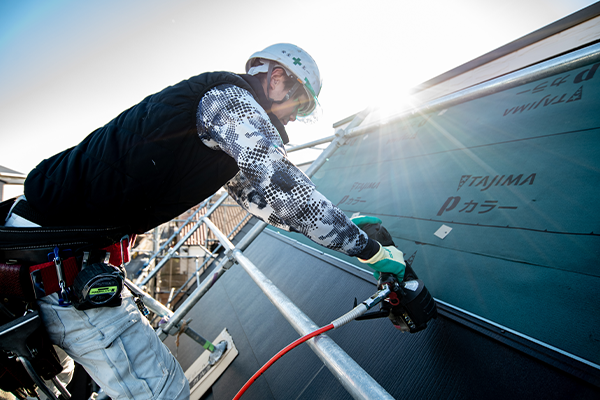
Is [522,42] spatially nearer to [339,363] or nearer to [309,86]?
[309,86]

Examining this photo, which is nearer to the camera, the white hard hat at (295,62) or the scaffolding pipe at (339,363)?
the scaffolding pipe at (339,363)

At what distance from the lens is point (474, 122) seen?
7.58ft

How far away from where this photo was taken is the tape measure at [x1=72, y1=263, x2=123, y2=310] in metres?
1.19

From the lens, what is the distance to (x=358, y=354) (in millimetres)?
1396

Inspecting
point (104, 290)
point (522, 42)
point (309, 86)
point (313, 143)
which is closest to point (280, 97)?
point (309, 86)

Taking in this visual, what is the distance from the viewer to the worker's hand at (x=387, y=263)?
1210 mm

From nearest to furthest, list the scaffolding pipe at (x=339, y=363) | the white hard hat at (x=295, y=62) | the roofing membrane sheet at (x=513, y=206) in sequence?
the scaffolding pipe at (x=339, y=363), the roofing membrane sheet at (x=513, y=206), the white hard hat at (x=295, y=62)

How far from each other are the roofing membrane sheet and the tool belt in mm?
1861

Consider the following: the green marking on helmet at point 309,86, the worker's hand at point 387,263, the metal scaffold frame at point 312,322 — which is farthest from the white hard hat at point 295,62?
the metal scaffold frame at point 312,322

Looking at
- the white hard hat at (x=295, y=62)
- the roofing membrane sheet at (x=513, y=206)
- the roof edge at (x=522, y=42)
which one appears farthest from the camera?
the roof edge at (x=522, y=42)

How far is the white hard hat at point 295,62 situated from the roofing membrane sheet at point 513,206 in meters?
1.22

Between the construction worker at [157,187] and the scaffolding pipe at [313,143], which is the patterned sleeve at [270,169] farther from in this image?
the scaffolding pipe at [313,143]

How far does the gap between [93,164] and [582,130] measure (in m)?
2.70

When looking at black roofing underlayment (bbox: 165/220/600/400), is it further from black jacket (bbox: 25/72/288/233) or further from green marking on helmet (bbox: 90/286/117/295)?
black jacket (bbox: 25/72/288/233)
